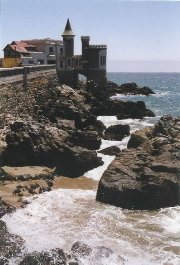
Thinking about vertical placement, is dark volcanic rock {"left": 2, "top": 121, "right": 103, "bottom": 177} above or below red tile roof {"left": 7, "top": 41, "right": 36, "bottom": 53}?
below

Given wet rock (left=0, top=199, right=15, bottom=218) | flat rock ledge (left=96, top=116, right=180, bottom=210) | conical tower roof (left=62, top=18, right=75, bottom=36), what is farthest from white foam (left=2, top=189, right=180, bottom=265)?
conical tower roof (left=62, top=18, right=75, bottom=36)

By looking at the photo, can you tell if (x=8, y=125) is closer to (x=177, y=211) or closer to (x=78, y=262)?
(x=177, y=211)

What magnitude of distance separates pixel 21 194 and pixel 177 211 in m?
8.02

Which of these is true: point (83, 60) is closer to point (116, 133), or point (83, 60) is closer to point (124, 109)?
point (124, 109)

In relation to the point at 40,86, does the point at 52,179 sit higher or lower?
lower

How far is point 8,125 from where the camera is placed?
1120 inches

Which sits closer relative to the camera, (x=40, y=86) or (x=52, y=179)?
(x=52, y=179)

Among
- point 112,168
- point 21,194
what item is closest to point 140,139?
point 112,168

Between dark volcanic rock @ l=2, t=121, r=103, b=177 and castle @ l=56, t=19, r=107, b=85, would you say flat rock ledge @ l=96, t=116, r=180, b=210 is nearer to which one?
dark volcanic rock @ l=2, t=121, r=103, b=177

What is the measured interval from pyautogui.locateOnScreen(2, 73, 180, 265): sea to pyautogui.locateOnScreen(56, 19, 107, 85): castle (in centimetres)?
3927

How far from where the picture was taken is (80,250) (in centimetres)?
1495

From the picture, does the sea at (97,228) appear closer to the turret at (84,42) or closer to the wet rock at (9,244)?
the wet rock at (9,244)

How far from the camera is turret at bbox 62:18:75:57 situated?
59.3 m

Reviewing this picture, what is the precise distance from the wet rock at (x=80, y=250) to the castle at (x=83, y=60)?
44.2m
